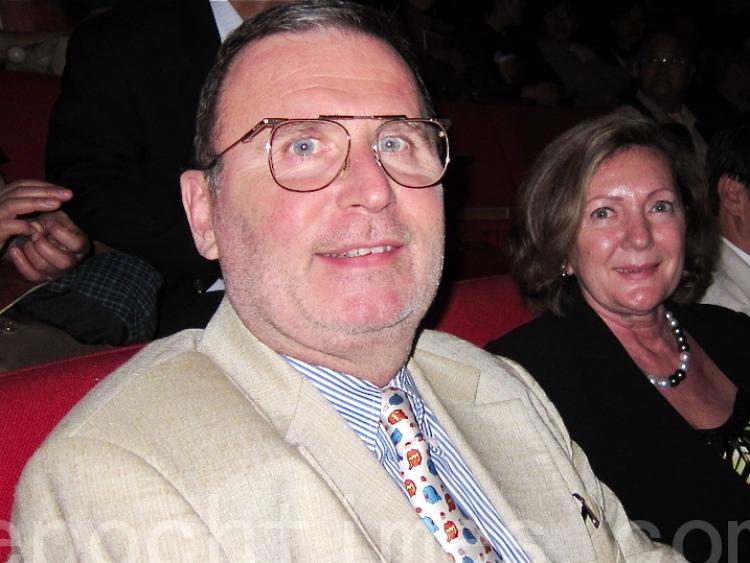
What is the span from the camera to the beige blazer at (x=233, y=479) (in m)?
0.83

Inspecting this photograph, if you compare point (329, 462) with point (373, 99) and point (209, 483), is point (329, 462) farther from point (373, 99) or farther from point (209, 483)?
point (373, 99)

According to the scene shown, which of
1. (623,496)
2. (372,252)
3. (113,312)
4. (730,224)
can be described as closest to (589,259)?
(623,496)

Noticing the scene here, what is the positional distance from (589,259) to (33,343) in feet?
4.51

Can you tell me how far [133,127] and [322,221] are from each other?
111cm

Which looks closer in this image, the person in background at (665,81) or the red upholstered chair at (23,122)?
the red upholstered chair at (23,122)

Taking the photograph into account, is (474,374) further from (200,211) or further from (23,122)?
(23,122)

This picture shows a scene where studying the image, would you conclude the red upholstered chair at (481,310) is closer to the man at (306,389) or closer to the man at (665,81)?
the man at (306,389)

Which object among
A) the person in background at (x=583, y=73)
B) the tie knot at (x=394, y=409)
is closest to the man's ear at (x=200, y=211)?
the tie knot at (x=394, y=409)

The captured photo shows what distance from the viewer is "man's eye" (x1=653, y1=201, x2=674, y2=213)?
196cm

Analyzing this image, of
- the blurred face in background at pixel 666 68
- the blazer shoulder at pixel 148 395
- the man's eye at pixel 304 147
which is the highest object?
the man's eye at pixel 304 147

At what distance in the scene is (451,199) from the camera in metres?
3.31

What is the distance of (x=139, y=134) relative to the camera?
1938 millimetres

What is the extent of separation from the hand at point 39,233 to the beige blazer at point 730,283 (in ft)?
6.20

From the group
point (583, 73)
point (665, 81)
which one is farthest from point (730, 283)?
point (583, 73)
